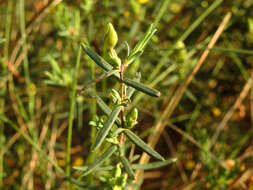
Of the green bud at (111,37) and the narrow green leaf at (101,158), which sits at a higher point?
the green bud at (111,37)

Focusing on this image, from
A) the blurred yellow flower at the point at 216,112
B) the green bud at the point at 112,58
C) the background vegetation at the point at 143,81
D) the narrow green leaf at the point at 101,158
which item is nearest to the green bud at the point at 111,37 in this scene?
the green bud at the point at 112,58

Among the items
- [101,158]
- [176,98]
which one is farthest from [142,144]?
[176,98]

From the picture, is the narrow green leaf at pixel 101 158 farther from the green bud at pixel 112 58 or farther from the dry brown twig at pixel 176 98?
the dry brown twig at pixel 176 98

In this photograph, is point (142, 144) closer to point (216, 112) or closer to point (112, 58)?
point (112, 58)

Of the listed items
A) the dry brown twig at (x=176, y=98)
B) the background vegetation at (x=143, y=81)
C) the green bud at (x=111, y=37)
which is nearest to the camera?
the green bud at (x=111, y=37)

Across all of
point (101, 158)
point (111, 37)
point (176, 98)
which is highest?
point (111, 37)

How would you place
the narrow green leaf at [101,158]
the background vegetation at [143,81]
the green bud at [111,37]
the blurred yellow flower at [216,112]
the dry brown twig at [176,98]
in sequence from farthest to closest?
1. the blurred yellow flower at [216,112]
2. the background vegetation at [143,81]
3. the dry brown twig at [176,98]
4. the narrow green leaf at [101,158]
5. the green bud at [111,37]

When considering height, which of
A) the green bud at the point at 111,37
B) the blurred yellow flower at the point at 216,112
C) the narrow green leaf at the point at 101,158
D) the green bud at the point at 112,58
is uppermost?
the green bud at the point at 111,37

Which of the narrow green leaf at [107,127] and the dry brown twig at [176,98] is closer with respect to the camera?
the narrow green leaf at [107,127]

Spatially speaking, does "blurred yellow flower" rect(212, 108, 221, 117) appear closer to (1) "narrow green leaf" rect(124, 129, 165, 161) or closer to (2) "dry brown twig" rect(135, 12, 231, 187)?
(2) "dry brown twig" rect(135, 12, 231, 187)

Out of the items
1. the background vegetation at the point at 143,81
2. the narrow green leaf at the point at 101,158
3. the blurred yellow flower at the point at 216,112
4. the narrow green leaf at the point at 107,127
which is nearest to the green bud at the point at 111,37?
the narrow green leaf at the point at 107,127

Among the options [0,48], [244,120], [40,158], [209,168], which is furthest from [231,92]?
[0,48]
